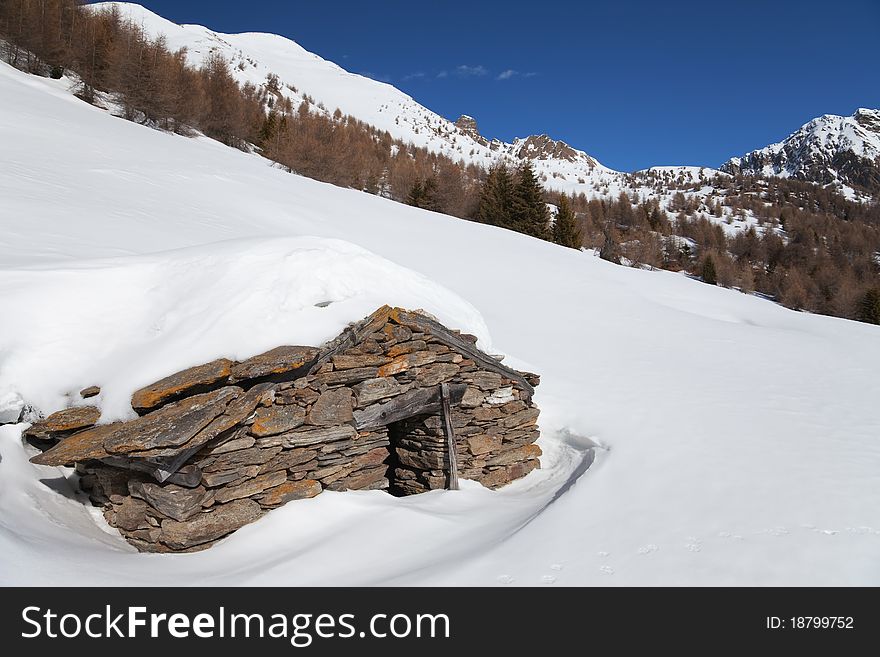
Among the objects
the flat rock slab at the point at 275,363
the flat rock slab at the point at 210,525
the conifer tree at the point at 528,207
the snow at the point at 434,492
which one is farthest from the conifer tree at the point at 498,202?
the flat rock slab at the point at 210,525

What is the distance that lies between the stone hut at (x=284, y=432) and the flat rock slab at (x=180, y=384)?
0.01 m

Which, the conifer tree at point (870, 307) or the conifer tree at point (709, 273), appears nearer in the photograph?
the conifer tree at point (870, 307)

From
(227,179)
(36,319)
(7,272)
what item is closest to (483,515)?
(36,319)

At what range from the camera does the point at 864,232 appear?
228ft

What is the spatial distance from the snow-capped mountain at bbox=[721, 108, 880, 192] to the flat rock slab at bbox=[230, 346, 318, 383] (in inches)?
5764

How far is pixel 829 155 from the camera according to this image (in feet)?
465

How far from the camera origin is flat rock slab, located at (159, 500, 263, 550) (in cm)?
425

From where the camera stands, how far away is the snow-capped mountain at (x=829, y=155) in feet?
393

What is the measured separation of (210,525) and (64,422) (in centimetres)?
158

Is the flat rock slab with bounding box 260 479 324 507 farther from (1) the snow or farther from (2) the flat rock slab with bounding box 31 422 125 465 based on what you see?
(2) the flat rock slab with bounding box 31 422 125 465

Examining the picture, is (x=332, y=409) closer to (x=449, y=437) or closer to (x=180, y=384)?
(x=180, y=384)

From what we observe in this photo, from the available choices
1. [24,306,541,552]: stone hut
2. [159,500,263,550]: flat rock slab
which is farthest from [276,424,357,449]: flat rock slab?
[159,500,263,550]: flat rock slab

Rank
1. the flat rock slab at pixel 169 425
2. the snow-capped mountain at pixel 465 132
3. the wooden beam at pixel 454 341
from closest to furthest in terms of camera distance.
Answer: the flat rock slab at pixel 169 425 < the wooden beam at pixel 454 341 < the snow-capped mountain at pixel 465 132

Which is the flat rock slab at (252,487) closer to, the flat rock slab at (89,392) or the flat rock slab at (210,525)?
the flat rock slab at (210,525)
